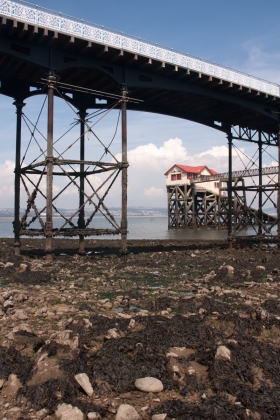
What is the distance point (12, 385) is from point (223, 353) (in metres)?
3.09

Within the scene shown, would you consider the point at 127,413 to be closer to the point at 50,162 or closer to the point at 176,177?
the point at 50,162

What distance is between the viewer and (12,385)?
521cm

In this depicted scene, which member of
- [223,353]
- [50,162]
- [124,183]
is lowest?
[223,353]

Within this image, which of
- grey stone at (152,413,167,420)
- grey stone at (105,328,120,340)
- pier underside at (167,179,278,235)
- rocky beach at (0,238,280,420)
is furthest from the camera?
pier underside at (167,179,278,235)

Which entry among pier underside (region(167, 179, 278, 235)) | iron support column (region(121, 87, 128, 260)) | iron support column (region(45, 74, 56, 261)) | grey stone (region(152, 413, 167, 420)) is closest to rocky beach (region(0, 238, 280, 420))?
grey stone (region(152, 413, 167, 420))

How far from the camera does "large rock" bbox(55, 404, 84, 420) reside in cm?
452

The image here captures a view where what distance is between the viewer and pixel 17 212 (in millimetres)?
19844

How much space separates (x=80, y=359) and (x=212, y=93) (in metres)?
20.5

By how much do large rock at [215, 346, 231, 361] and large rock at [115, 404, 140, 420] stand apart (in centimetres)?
182

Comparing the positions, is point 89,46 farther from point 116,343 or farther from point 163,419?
point 163,419

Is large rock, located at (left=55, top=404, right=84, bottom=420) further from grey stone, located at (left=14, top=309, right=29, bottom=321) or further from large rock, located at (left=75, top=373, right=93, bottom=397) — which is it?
grey stone, located at (left=14, top=309, right=29, bottom=321)

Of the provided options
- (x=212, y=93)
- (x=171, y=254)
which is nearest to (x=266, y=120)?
(x=212, y=93)

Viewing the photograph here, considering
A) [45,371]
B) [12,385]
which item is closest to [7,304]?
[45,371]

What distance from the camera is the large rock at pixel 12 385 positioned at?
16.8ft
